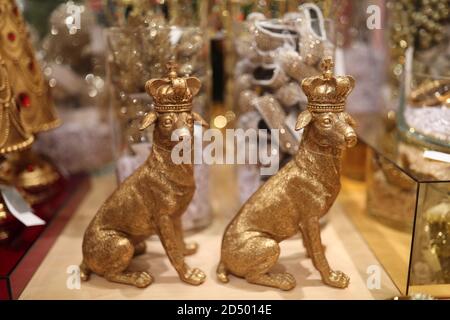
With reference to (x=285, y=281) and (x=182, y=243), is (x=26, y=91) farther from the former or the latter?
(x=285, y=281)

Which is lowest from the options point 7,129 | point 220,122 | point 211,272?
point 211,272

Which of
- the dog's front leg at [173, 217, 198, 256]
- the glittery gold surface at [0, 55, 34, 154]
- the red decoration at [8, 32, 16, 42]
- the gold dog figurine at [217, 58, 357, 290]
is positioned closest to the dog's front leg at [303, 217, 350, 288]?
the gold dog figurine at [217, 58, 357, 290]

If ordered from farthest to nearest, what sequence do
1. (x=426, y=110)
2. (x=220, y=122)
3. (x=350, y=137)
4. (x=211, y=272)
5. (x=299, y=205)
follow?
(x=220, y=122)
(x=426, y=110)
(x=211, y=272)
(x=299, y=205)
(x=350, y=137)

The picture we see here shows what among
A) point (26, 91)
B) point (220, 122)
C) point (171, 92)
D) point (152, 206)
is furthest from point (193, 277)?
point (220, 122)

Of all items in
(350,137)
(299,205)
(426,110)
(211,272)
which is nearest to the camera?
(350,137)

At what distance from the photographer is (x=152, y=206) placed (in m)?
0.98

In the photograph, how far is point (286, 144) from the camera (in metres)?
1.18

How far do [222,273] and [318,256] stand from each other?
0.22 metres

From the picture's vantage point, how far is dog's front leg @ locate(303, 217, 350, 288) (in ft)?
3.14

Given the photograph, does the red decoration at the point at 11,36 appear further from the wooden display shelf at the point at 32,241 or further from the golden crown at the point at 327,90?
the golden crown at the point at 327,90

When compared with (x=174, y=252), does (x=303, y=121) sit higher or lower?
higher

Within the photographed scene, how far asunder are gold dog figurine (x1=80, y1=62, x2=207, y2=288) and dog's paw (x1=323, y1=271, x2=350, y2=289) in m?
0.28

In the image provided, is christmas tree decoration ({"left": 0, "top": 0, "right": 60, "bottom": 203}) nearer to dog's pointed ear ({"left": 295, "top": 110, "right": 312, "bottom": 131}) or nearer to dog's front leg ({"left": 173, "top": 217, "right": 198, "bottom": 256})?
dog's front leg ({"left": 173, "top": 217, "right": 198, "bottom": 256})

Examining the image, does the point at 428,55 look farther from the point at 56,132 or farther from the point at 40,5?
the point at 40,5
